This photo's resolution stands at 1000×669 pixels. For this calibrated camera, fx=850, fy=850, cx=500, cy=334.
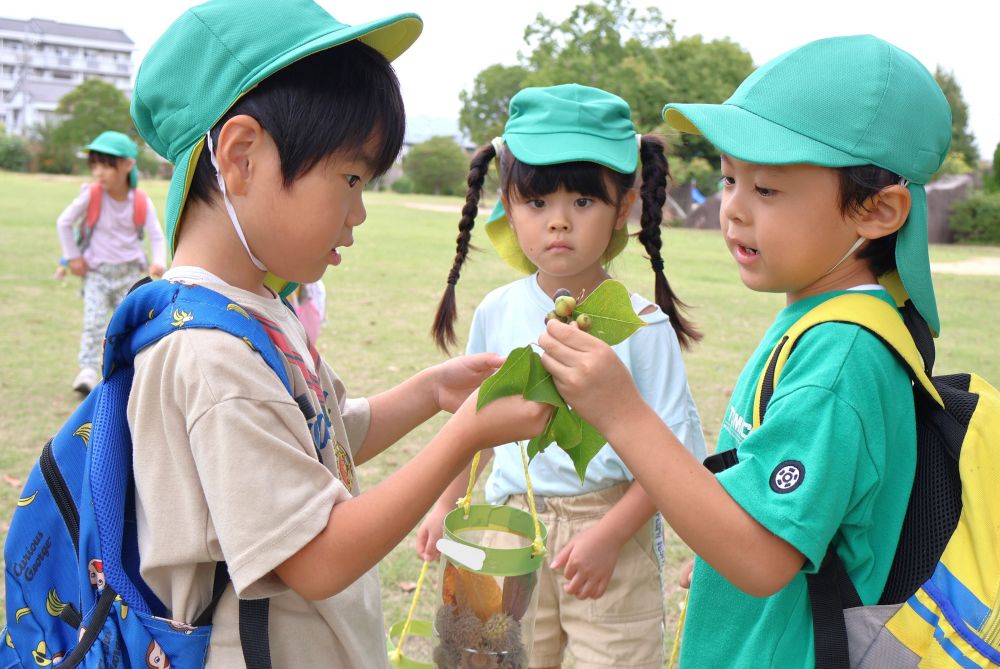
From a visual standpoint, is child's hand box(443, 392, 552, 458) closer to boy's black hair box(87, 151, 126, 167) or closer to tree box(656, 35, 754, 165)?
boy's black hair box(87, 151, 126, 167)

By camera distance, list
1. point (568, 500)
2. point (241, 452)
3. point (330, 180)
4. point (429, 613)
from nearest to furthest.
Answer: point (241, 452) < point (330, 180) < point (568, 500) < point (429, 613)

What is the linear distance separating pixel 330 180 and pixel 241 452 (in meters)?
0.55

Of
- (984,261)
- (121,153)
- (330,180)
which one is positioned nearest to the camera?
(330,180)

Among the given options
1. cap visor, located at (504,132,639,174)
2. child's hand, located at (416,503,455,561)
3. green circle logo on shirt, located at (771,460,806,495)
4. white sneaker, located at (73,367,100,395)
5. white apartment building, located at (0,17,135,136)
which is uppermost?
cap visor, located at (504,132,639,174)

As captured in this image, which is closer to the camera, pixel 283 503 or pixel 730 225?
pixel 283 503

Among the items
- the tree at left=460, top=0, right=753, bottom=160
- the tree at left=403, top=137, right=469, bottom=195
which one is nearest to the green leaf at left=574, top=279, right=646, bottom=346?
the tree at left=460, top=0, right=753, bottom=160

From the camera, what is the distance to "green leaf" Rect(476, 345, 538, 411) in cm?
160

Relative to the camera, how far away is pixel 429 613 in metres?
3.79

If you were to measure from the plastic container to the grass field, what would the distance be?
159 centimetres

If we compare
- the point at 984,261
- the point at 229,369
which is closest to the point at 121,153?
the point at 229,369

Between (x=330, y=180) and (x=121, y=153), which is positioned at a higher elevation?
(x=330, y=180)

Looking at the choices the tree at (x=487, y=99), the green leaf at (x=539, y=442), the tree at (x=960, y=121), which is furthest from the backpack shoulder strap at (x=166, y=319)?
the tree at (x=487, y=99)

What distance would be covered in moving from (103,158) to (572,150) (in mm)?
5429

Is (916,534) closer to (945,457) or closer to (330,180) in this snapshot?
(945,457)
